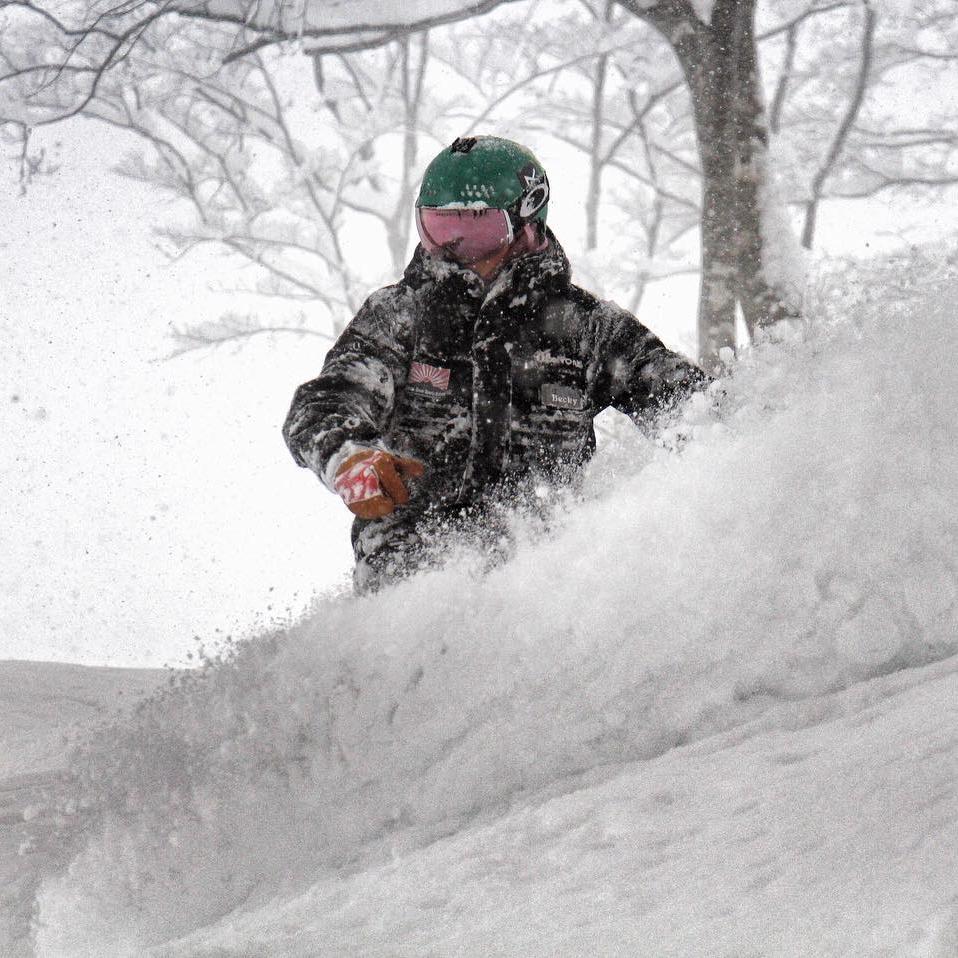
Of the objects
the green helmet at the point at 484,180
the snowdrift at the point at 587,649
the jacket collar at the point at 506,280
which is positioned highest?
the green helmet at the point at 484,180

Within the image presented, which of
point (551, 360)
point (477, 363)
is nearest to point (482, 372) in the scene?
point (477, 363)

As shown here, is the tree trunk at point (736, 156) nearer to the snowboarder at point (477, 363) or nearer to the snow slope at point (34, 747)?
the snowboarder at point (477, 363)

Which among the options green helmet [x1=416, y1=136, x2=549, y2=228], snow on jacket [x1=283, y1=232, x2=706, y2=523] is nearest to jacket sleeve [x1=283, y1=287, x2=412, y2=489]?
snow on jacket [x1=283, y1=232, x2=706, y2=523]

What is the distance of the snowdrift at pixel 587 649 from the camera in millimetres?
1380

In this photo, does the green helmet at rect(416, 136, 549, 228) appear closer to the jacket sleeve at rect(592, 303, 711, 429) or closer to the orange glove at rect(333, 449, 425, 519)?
the jacket sleeve at rect(592, 303, 711, 429)

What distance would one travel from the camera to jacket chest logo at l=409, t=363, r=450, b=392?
2221mm

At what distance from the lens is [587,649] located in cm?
148

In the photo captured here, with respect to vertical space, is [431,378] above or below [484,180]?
below

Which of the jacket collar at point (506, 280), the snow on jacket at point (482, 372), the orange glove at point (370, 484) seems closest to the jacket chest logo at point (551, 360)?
the snow on jacket at point (482, 372)

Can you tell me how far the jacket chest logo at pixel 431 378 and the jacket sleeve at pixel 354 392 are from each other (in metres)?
0.03

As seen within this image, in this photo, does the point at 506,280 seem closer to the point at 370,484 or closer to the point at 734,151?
the point at 370,484

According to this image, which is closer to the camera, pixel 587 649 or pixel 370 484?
pixel 587 649

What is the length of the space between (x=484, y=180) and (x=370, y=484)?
807mm

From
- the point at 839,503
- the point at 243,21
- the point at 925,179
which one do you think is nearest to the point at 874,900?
the point at 839,503
